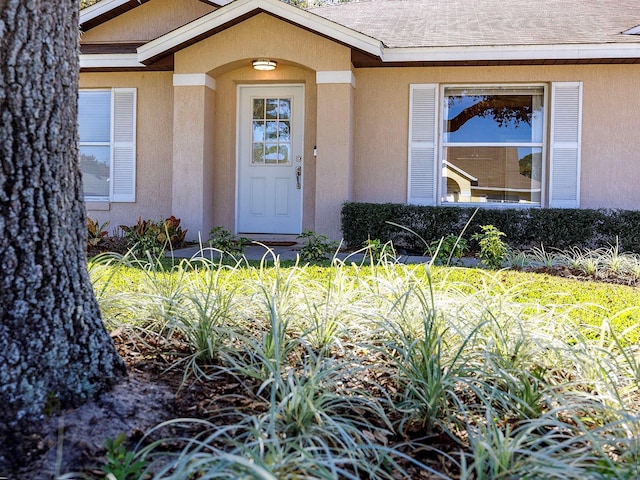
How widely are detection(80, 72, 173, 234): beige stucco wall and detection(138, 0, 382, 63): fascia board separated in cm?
94

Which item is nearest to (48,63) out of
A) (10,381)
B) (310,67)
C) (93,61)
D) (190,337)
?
(10,381)

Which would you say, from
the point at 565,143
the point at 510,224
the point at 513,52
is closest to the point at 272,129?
the point at 513,52

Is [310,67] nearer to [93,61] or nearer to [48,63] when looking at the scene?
[93,61]

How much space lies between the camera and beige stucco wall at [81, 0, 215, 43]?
10.0 meters

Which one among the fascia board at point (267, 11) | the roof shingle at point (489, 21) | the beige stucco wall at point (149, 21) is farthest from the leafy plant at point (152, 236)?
the roof shingle at point (489, 21)

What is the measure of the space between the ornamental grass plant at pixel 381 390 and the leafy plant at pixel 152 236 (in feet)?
12.7

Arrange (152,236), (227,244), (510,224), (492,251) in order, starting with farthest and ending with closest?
(510,224)
(152,236)
(227,244)
(492,251)

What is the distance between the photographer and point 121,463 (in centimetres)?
169

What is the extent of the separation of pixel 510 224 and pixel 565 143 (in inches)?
66.6

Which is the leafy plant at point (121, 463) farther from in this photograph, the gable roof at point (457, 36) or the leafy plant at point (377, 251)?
the gable roof at point (457, 36)

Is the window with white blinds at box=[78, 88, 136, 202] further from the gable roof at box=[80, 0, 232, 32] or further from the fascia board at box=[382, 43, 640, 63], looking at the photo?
the fascia board at box=[382, 43, 640, 63]

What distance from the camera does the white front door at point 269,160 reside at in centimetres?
924

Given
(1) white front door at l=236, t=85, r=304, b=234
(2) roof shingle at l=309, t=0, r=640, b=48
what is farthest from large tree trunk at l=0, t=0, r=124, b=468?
(1) white front door at l=236, t=85, r=304, b=234

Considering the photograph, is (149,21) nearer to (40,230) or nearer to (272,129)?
(272,129)
